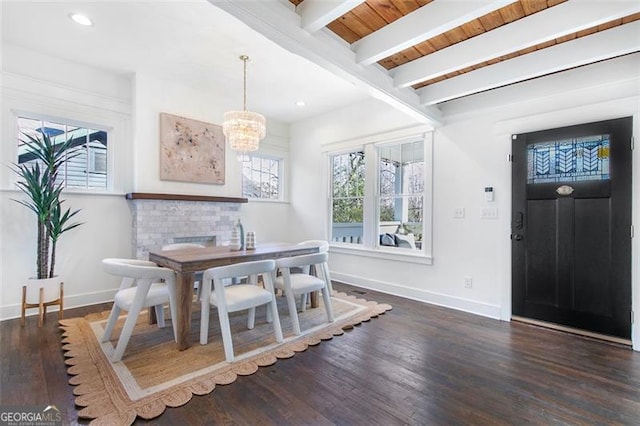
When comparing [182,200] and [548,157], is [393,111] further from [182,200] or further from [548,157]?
[182,200]

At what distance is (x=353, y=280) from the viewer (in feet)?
15.8

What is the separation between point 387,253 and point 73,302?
4055mm

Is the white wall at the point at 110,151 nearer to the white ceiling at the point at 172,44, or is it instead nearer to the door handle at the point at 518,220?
the white ceiling at the point at 172,44

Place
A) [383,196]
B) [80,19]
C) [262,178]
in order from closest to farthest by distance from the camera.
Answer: [80,19], [383,196], [262,178]

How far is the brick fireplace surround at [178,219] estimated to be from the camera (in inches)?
153

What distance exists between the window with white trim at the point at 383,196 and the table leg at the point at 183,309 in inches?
112

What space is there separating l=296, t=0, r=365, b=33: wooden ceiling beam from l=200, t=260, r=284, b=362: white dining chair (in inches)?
73.3

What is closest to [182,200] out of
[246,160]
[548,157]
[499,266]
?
[246,160]

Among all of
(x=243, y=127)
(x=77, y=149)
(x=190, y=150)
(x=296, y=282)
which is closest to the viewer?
(x=296, y=282)

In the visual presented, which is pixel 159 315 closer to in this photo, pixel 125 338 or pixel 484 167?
pixel 125 338

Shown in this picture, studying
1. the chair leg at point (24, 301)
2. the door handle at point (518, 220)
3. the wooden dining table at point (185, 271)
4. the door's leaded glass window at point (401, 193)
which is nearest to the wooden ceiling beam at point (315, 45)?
the door's leaded glass window at point (401, 193)

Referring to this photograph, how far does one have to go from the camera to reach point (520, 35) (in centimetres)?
226

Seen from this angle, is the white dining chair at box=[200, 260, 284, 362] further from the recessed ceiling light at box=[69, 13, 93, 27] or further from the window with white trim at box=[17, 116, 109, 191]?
the recessed ceiling light at box=[69, 13, 93, 27]

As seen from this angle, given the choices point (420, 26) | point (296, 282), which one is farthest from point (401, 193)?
point (420, 26)
